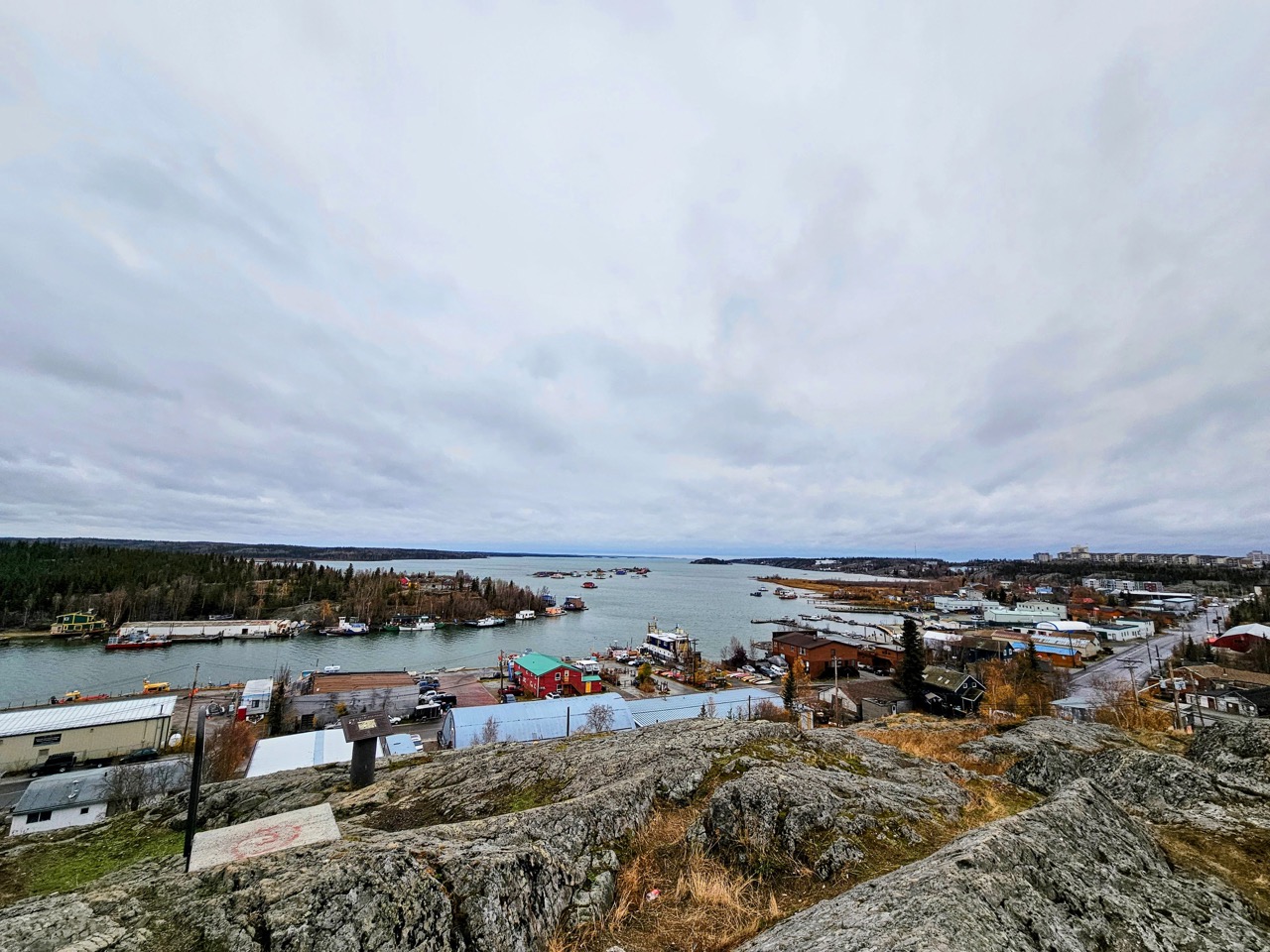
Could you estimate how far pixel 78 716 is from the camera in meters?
30.1

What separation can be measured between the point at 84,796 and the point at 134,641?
73.6 meters

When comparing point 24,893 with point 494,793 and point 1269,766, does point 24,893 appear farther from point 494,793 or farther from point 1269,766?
point 1269,766

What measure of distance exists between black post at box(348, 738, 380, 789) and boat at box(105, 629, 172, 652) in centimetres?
8773

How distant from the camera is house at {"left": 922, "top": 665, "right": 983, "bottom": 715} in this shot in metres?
39.1

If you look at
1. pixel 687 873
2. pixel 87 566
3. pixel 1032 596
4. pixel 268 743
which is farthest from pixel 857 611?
pixel 87 566

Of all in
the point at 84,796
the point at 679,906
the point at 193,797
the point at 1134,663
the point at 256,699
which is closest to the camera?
the point at 679,906

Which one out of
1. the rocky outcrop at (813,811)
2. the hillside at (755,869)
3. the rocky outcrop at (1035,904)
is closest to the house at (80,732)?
the hillside at (755,869)

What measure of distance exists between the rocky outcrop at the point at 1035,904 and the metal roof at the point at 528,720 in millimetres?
23110

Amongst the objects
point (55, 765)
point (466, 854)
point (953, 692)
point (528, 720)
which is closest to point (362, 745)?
point (466, 854)

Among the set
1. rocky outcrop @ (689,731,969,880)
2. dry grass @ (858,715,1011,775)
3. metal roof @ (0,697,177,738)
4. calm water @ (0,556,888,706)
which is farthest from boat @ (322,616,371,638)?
rocky outcrop @ (689,731,969,880)

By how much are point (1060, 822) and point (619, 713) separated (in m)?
25.5

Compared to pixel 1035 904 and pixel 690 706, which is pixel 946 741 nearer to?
Result: pixel 1035 904

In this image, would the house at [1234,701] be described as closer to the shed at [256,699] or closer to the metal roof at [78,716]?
the shed at [256,699]

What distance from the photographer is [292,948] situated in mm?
3652
